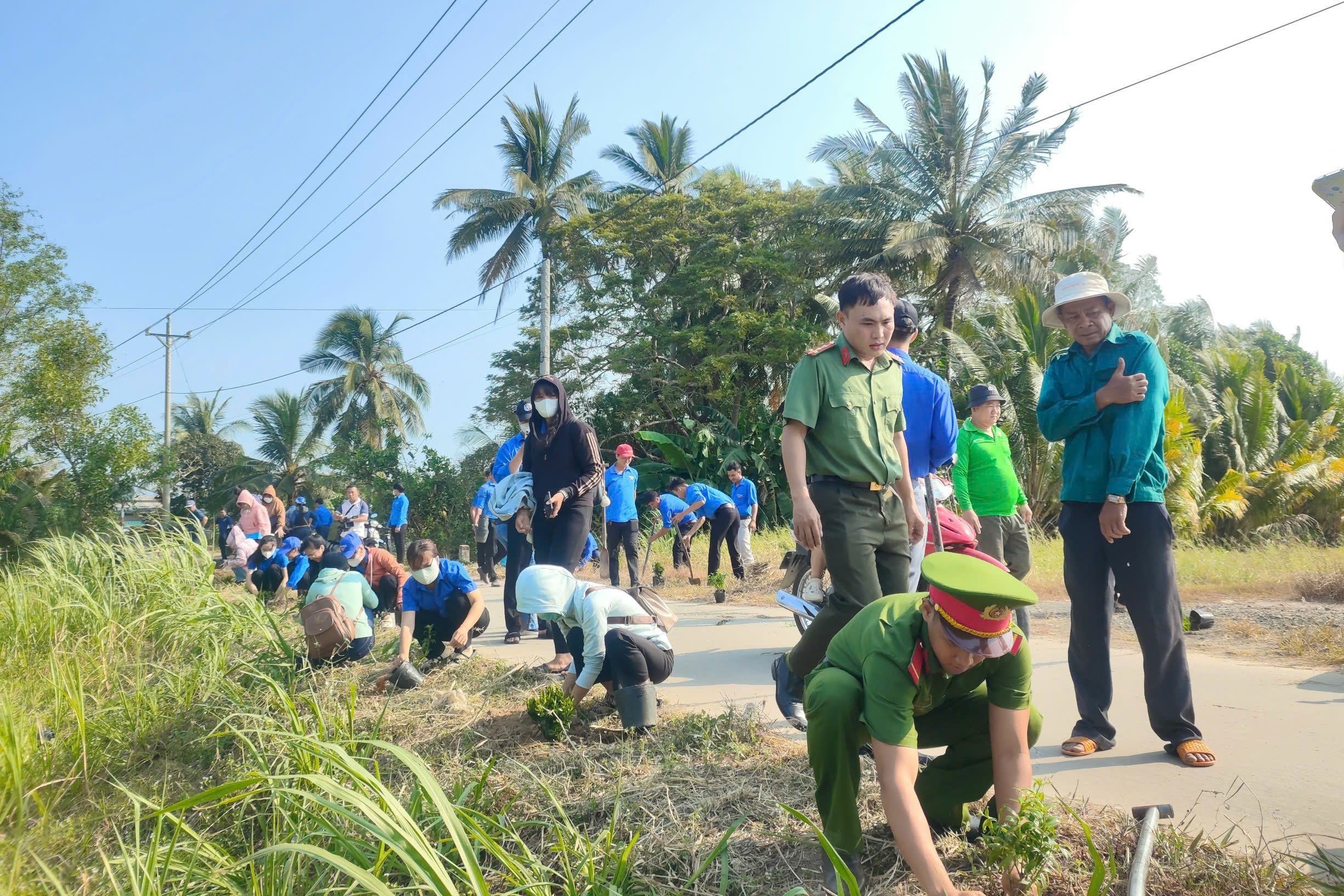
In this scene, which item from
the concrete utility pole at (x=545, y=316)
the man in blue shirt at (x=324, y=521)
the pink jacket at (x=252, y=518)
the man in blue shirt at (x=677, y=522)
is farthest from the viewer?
the concrete utility pole at (x=545, y=316)

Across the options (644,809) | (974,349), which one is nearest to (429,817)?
(644,809)

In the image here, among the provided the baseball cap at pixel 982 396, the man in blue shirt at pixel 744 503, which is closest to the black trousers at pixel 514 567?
the baseball cap at pixel 982 396

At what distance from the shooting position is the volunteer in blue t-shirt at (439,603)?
21.1 ft

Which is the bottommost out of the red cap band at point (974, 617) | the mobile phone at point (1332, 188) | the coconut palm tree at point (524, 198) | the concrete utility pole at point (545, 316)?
the red cap band at point (974, 617)

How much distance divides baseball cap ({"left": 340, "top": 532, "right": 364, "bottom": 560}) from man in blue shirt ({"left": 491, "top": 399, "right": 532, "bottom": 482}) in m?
1.37

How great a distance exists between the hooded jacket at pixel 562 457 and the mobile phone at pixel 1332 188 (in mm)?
4831

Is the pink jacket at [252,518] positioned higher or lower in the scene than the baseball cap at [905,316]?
lower

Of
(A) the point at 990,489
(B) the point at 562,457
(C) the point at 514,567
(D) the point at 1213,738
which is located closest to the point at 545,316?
(C) the point at 514,567

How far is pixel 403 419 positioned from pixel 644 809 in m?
39.5

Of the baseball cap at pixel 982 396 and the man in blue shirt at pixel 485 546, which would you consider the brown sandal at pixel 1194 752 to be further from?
the man in blue shirt at pixel 485 546

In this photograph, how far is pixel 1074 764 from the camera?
12.0 ft

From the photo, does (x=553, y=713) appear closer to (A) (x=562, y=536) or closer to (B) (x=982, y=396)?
(A) (x=562, y=536)

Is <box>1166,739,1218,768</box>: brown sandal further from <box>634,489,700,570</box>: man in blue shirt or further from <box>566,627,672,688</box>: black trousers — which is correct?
<box>634,489,700,570</box>: man in blue shirt

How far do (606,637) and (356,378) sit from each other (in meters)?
37.4
